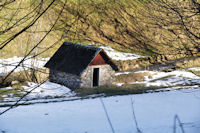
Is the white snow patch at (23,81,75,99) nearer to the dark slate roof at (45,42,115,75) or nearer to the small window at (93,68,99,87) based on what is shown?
the dark slate roof at (45,42,115,75)

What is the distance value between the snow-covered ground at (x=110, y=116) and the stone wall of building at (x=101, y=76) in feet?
34.7

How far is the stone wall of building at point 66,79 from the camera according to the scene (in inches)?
775

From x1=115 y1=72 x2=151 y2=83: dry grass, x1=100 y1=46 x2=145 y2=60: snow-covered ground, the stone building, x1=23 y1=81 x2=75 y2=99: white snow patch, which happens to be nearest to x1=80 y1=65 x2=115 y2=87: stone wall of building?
the stone building

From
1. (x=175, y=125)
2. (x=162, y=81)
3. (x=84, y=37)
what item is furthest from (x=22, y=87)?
(x=84, y=37)

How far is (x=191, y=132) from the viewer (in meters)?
6.22

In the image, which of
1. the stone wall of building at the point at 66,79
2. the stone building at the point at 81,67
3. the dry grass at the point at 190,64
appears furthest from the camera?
the dry grass at the point at 190,64

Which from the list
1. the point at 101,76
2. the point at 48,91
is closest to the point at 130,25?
the point at 101,76

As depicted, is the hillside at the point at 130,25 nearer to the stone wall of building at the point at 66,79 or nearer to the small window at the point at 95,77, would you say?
the stone wall of building at the point at 66,79

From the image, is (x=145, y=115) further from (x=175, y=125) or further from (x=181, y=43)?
(x=181, y=43)

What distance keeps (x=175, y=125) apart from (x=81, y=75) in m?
13.3

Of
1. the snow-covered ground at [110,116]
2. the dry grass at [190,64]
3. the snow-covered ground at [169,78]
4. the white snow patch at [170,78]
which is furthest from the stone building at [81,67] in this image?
the snow-covered ground at [110,116]

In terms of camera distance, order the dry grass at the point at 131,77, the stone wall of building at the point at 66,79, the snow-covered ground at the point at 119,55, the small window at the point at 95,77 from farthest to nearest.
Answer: the snow-covered ground at the point at 119,55, the dry grass at the point at 131,77, the small window at the point at 95,77, the stone wall of building at the point at 66,79

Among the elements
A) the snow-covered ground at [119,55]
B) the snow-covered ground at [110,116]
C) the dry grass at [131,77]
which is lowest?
the snow-covered ground at [110,116]

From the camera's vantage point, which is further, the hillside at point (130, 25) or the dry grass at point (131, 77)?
the hillside at point (130, 25)
